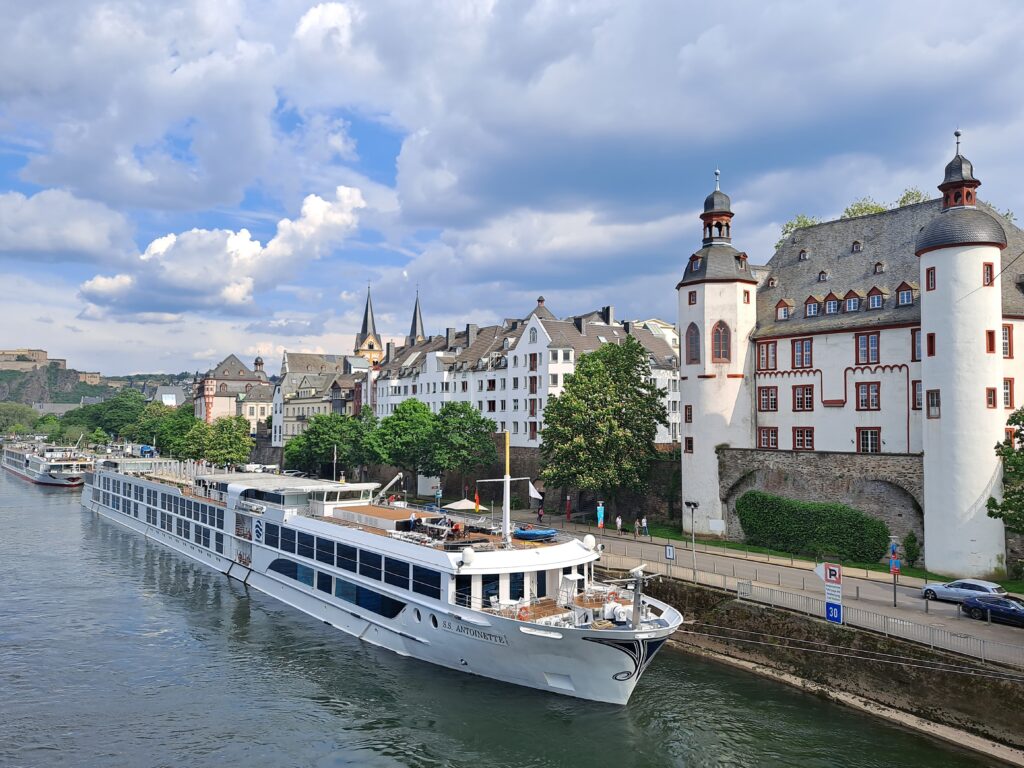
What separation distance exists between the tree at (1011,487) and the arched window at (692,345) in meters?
20.2

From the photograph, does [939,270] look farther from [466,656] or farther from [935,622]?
[466,656]

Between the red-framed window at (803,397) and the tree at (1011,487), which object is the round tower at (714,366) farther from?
the tree at (1011,487)

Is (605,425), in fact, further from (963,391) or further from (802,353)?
(963,391)

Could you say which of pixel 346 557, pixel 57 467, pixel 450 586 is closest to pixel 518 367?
pixel 346 557

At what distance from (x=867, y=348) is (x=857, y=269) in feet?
20.2

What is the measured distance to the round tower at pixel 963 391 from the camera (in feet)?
130

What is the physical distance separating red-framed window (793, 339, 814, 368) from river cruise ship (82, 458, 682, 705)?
81.8ft

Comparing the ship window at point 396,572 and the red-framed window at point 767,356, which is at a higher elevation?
the red-framed window at point 767,356

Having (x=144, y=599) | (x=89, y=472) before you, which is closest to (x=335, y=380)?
(x=89, y=472)

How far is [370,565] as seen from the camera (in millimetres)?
35531

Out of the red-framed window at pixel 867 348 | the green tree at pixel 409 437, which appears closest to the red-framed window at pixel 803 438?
the red-framed window at pixel 867 348

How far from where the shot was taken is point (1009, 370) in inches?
1674

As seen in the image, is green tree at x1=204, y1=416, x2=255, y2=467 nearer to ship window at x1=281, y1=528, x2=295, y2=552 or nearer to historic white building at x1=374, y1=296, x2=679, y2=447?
A: historic white building at x1=374, y1=296, x2=679, y2=447

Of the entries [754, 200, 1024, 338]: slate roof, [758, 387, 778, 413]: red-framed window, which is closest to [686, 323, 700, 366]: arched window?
[754, 200, 1024, 338]: slate roof
